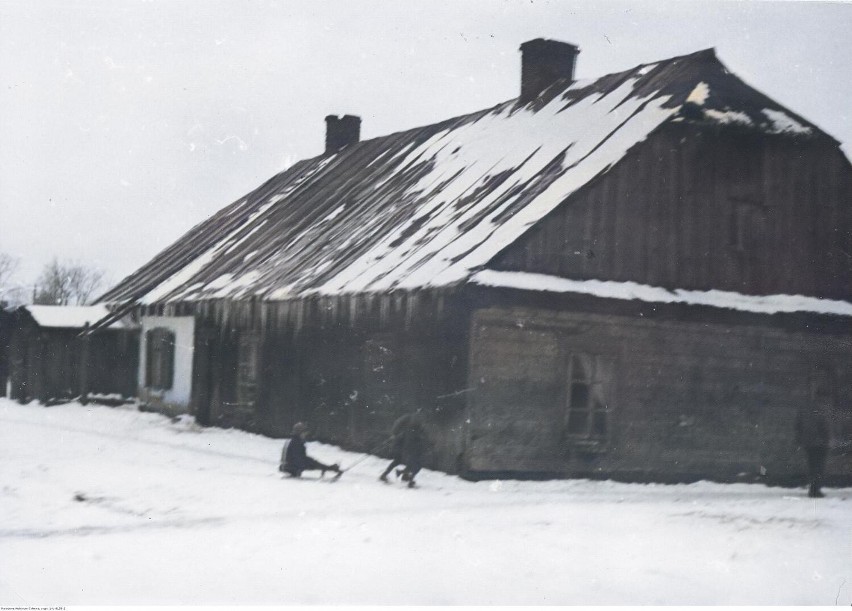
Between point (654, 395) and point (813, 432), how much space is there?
2401 mm

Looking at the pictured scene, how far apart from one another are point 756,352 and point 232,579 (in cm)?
1111

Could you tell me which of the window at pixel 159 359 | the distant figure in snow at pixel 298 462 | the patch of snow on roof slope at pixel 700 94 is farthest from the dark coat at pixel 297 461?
the window at pixel 159 359

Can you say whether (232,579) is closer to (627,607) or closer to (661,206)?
(627,607)

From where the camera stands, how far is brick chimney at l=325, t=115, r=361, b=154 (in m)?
30.2

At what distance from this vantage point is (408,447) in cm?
1439

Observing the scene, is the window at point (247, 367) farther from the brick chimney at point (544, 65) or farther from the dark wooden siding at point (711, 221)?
the dark wooden siding at point (711, 221)

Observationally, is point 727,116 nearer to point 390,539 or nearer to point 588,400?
point 588,400

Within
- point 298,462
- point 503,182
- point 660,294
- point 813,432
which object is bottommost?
point 298,462

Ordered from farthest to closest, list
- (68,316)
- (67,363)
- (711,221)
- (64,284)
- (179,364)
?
(64,284) < (68,316) < (67,363) < (179,364) < (711,221)

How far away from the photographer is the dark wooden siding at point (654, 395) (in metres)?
15.1

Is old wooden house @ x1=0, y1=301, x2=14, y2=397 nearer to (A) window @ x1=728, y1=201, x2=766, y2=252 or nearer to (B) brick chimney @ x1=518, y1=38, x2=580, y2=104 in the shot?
(B) brick chimney @ x1=518, y1=38, x2=580, y2=104

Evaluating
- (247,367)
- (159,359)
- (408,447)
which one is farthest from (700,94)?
(159,359)

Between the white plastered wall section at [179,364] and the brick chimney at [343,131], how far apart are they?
7799 millimetres

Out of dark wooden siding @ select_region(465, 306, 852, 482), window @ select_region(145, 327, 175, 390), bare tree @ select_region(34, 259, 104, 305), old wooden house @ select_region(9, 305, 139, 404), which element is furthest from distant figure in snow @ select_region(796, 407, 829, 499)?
bare tree @ select_region(34, 259, 104, 305)
